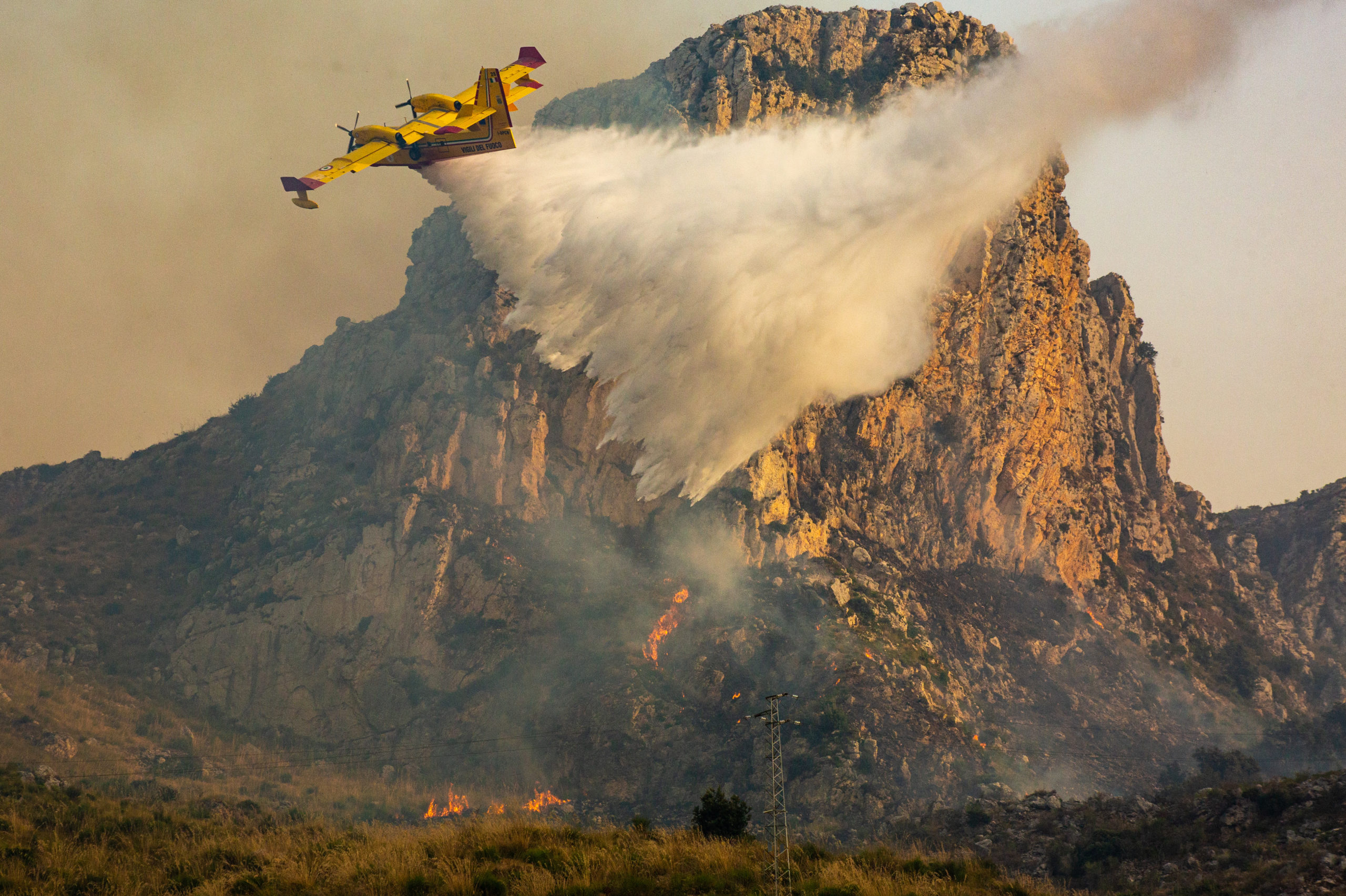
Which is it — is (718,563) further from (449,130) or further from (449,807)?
(449,130)

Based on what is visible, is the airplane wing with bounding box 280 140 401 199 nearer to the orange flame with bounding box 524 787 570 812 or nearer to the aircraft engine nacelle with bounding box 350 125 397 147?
the aircraft engine nacelle with bounding box 350 125 397 147

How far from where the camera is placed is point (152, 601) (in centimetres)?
10706

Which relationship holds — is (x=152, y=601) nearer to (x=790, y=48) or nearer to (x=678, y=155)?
(x=678, y=155)

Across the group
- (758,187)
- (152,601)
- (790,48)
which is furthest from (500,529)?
(790,48)

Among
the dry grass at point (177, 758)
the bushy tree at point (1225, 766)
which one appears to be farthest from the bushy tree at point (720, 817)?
the bushy tree at point (1225, 766)

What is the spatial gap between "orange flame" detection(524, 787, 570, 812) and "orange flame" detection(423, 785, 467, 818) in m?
5.29

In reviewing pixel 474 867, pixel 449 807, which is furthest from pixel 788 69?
pixel 474 867

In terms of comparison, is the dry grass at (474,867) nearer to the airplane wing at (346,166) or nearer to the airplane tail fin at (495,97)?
the airplane wing at (346,166)

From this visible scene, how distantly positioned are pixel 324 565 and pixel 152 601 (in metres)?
22.0

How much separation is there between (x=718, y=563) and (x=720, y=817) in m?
62.0

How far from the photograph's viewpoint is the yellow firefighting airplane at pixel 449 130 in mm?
63656

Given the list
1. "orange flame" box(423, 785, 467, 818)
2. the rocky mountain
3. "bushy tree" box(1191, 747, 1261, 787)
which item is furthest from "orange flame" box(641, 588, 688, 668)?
"bushy tree" box(1191, 747, 1261, 787)

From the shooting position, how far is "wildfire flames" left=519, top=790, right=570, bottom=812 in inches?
3270

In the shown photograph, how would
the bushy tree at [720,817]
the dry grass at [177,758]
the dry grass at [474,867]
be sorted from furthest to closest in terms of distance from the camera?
1. the dry grass at [177,758]
2. the bushy tree at [720,817]
3. the dry grass at [474,867]
